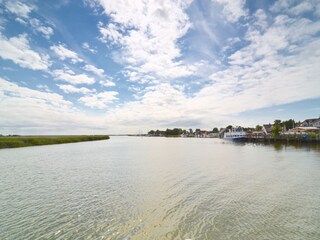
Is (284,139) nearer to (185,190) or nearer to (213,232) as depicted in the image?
(185,190)

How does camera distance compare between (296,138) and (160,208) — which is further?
(296,138)

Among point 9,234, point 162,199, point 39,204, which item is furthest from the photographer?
point 162,199

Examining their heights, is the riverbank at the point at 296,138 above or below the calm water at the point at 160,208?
above

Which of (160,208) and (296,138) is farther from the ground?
(296,138)

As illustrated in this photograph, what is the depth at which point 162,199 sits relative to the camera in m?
14.2

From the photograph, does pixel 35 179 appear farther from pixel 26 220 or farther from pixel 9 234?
pixel 9 234

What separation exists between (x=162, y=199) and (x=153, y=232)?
485 cm

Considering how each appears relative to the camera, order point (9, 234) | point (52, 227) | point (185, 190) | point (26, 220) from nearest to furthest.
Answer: point (9, 234) < point (52, 227) < point (26, 220) < point (185, 190)

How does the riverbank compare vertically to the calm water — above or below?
above

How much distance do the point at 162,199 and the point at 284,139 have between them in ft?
285

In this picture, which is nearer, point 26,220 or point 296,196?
point 26,220

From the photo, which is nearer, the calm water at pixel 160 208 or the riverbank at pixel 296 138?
the calm water at pixel 160 208

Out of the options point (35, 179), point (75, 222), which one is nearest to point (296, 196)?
point (75, 222)

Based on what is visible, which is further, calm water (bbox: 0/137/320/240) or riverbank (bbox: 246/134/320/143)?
riverbank (bbox: 246/134/320/143)
